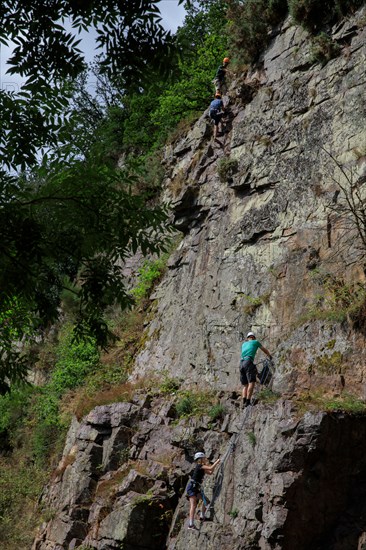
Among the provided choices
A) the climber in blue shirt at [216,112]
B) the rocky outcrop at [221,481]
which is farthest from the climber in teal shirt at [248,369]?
the climber in blue shirt at [216,112]

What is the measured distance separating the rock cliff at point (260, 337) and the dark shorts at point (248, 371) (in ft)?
1.65

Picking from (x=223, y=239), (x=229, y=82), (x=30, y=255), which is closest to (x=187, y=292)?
(x=223, y=239)

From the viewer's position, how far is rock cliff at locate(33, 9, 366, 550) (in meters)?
11.9

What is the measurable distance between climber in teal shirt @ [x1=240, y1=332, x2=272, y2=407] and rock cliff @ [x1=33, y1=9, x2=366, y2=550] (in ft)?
1.67

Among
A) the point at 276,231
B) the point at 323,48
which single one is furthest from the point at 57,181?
the point at 323,48

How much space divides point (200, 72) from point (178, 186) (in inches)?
356

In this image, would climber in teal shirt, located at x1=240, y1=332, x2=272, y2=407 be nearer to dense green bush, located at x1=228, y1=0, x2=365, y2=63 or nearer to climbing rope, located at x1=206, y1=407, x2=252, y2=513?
climbing rope, located at x1=206, y1=407, x2=252, y2=513

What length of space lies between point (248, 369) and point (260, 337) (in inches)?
90.9

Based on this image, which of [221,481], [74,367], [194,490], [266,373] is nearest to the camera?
A: [221,481]

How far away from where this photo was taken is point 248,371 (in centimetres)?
1424

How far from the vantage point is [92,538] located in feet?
49.3

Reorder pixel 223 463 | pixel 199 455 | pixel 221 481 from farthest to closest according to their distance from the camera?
pixel 199 455 < pixel 223 463 < pixel 221 481

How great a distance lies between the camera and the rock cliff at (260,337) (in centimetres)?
1186

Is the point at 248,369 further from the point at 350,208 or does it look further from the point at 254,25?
the point at 254,25
